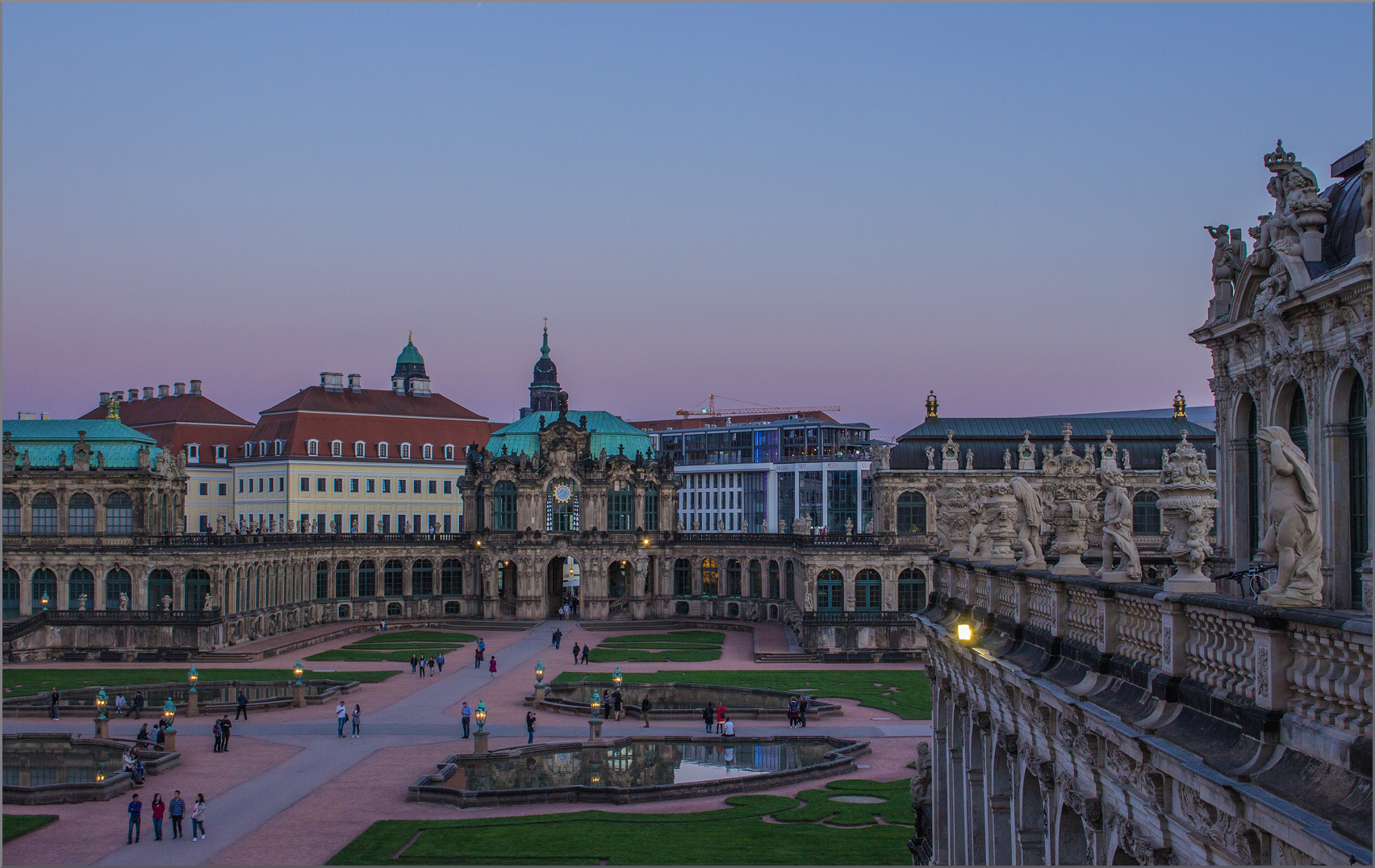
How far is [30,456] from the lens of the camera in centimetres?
9069

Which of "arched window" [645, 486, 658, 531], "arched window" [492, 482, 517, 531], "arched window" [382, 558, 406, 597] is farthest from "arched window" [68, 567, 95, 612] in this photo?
"arched window" [645, 486, 658, 531]

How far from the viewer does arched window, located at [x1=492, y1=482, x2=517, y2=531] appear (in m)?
108

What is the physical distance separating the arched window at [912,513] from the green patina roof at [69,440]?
5405 centimetres

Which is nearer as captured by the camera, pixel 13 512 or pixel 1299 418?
pixel 1299 418

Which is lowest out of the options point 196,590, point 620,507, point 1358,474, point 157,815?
point 157,815

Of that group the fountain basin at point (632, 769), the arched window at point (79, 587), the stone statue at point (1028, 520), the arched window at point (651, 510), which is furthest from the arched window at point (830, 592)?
the stone statue at point (1028, 520)

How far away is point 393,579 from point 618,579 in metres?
19.1

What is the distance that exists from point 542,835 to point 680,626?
64326mm

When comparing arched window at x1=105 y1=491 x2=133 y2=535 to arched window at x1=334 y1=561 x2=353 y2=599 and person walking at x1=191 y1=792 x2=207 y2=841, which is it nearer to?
arched window at x1=334 y1=561 x2=353 y2=599

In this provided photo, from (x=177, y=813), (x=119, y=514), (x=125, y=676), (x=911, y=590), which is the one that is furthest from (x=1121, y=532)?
(x=119, y=514)

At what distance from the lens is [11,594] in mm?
87438

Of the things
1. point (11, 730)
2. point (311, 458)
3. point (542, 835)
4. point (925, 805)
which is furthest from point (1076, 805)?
point (311, 458)

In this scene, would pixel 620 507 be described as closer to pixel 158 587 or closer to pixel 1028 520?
pixel 158 587

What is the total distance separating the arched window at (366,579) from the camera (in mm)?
106875
